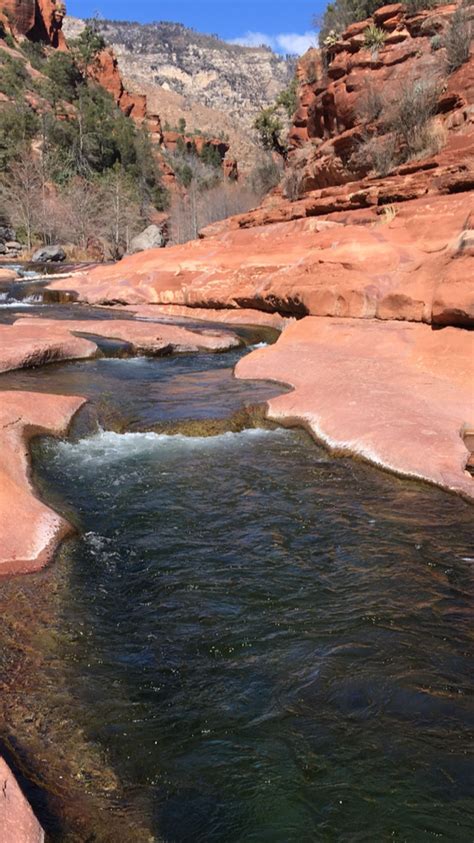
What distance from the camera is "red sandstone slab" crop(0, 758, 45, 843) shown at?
2170 millimetres

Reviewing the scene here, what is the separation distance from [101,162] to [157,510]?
182ft

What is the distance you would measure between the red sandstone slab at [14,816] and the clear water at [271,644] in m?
0.37

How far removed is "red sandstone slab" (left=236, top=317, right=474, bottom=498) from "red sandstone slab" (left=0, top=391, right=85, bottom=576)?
280cm

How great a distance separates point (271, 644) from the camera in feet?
11.7

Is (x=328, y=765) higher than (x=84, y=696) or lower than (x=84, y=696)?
lower

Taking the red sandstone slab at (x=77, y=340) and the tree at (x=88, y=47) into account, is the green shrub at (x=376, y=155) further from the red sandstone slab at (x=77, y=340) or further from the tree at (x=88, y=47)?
the tree at (x=88, y=47)

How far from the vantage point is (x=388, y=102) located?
64.3 feet

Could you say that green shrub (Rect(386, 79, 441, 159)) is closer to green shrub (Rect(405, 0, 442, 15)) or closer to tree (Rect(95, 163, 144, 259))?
green shrub (Rect(405, 0, 442, 15))

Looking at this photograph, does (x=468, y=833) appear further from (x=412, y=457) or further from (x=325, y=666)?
(x=412, y=457)

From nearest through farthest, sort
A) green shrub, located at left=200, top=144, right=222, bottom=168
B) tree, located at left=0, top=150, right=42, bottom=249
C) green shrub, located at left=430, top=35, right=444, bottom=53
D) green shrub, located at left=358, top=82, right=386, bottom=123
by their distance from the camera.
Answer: green shrub, located at left=430, top=35, right=444, bottom=53 < green shrub, located at left=358, top=82, right=386, bottom=123 < tree, located at left=0, top=150, right=42, bottom=249 < green shrub, located at left=200, top=144, right=222, bottom=168

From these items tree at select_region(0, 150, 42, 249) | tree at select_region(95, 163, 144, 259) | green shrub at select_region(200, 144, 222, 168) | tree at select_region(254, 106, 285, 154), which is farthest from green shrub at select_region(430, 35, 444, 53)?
green shrub at select_region(200, 144, 222, 168)

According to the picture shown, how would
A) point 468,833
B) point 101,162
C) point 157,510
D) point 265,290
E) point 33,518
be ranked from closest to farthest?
point 468,833 < point 33,518 < point 157,510 < point 265,290 < point 101,162

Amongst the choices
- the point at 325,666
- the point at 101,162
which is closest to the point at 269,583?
the point at 325,666

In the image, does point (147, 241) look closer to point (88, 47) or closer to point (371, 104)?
point (371, 104)
